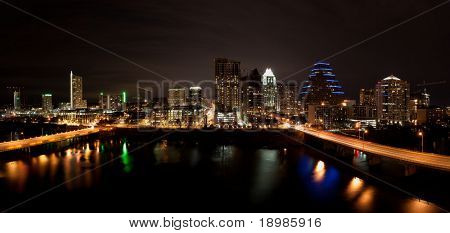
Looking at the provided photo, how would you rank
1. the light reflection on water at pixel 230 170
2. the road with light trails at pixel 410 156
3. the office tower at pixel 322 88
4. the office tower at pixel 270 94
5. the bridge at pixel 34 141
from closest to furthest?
the light reflection on water at pixel 230 170, the road with light trails at pixel 410 156, the bridge at pixel 34 141, the office tower at pixel 322 88, the office tower at pixel 270 94

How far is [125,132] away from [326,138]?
1220 inches

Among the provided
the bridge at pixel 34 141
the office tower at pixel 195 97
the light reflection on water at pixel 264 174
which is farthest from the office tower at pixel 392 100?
the bridge at pixel 34 141

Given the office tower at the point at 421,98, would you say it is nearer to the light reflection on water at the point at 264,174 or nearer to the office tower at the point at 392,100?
the office tower at the point at 392,100

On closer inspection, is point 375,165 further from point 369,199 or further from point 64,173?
point 64,173

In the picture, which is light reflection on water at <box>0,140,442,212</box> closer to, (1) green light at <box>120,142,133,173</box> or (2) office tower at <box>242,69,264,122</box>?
(1) green light at <box>120,142,133,173</box>

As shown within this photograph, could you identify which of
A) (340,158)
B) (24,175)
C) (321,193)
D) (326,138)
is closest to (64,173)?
(24,175)

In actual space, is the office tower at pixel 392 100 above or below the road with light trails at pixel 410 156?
above

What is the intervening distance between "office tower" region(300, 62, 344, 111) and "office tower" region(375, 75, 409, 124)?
13.1 metres

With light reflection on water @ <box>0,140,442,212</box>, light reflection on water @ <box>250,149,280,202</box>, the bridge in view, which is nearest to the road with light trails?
light reflection on water @ <box>0,140,442,212</box>

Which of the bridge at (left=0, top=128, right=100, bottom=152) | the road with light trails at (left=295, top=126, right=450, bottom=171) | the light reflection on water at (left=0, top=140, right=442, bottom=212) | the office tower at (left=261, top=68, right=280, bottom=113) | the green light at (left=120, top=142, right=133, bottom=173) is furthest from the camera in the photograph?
the office tower at (left=261, top=68, right=280, bottom=113)

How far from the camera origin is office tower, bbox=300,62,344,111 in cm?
8388

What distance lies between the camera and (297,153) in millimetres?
30656

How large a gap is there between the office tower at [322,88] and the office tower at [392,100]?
1310cm

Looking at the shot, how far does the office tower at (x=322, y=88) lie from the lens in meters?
83.9
